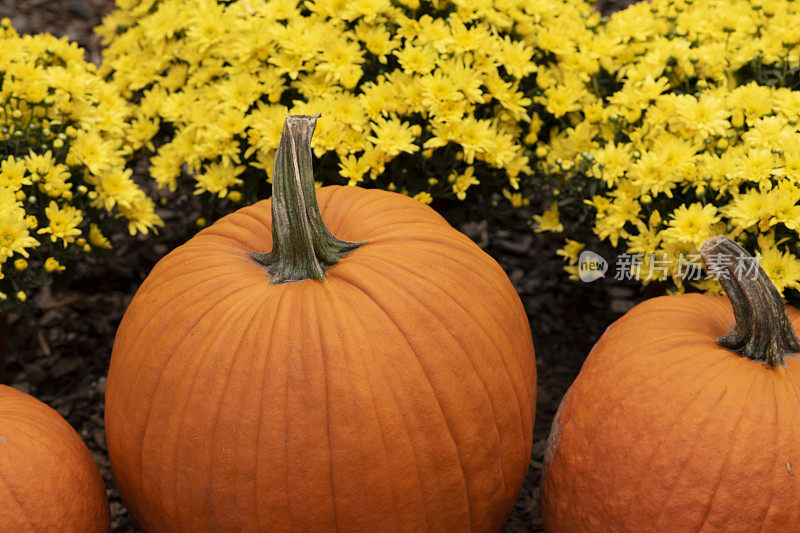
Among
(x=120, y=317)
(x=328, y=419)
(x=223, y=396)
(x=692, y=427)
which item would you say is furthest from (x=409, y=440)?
(x=120, y=317)

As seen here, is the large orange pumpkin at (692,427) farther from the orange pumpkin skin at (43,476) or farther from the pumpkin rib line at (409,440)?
the orange pumpkin skin at (43,476)

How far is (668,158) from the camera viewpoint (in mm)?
2506

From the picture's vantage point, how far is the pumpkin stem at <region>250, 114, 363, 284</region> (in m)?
1.96

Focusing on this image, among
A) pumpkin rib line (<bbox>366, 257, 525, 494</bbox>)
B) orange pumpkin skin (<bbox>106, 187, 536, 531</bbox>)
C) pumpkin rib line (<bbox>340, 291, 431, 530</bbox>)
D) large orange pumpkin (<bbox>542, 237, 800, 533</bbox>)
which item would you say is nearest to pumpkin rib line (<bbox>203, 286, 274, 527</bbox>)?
orange pumpkin skin (<bbox>106, 187, 536, 531</bbox>)

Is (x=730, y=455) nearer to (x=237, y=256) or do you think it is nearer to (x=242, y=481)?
(x=242, y=481)

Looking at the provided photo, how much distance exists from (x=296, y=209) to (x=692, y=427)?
3.68 feet

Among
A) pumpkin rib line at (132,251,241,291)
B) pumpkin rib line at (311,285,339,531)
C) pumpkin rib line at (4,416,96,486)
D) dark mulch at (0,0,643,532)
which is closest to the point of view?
pumpkin rib line at (311,285,339,531)

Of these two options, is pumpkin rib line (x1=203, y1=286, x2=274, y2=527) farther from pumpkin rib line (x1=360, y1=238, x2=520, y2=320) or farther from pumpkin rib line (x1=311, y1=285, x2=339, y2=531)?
pumpkin rib line (x1=360, y1=238, x2=520, y2=320)

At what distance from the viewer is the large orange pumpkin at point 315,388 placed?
1802 millimetres

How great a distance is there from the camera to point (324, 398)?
5.87ft

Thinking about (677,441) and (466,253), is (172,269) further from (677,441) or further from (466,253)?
(677,441)

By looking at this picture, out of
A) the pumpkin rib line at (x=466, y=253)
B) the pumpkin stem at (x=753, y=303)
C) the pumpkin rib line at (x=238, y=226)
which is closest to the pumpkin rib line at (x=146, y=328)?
the pumpkin rib line at (x=238, y=226)

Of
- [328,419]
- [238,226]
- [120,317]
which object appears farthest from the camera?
[120,317]

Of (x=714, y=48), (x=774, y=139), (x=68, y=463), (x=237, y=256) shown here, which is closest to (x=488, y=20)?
(x=714, y=48)
